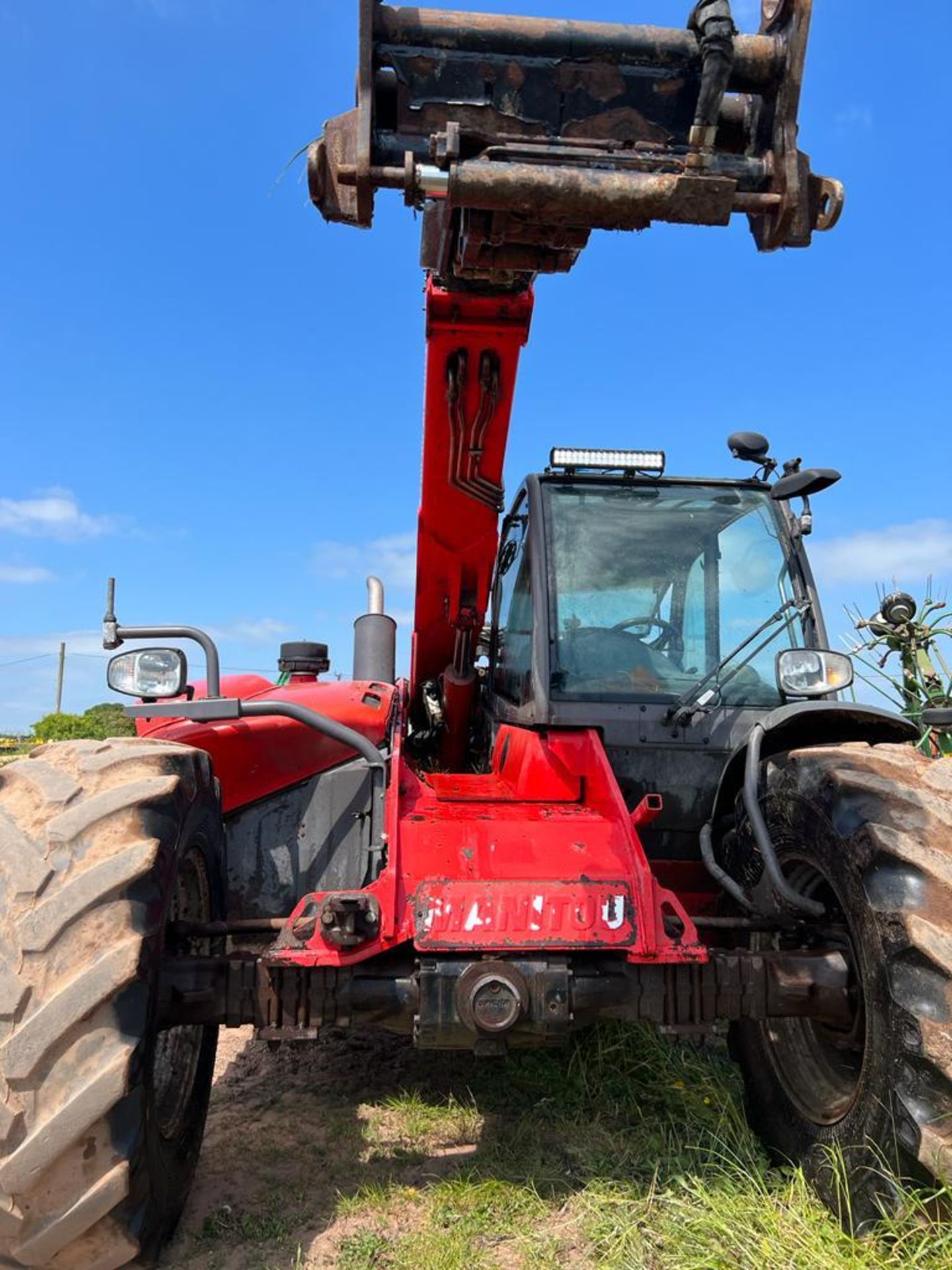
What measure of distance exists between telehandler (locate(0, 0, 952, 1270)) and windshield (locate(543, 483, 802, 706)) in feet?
0.08

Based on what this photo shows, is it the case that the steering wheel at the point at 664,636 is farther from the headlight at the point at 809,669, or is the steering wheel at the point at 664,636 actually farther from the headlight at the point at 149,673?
the headlight at the point at 149,673

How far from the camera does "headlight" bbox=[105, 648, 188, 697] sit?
346cm

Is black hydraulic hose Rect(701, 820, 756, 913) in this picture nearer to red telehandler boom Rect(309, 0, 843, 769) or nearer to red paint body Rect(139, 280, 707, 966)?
red paint body Rect(139, 280, 707, 966)

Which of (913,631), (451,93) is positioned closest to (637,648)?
(451,93)

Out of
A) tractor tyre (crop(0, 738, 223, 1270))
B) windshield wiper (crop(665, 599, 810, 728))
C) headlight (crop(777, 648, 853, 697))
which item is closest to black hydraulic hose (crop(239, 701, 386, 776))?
tractor tyre (crop(0, 738, 223, 1270))

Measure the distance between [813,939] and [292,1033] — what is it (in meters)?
1.60

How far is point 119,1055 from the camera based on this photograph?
232cm

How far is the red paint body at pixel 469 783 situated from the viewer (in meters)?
2.81

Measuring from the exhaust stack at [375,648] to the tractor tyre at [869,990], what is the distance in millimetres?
3685

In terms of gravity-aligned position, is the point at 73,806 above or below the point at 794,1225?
above

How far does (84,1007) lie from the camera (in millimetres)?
2309

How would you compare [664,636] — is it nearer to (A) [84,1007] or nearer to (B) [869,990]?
(B) [869,990]

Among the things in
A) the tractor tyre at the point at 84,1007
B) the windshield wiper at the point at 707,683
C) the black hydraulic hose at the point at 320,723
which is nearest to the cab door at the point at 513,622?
the windshield wiper at the point at 707,683

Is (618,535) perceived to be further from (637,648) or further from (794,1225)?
(794,1225)
